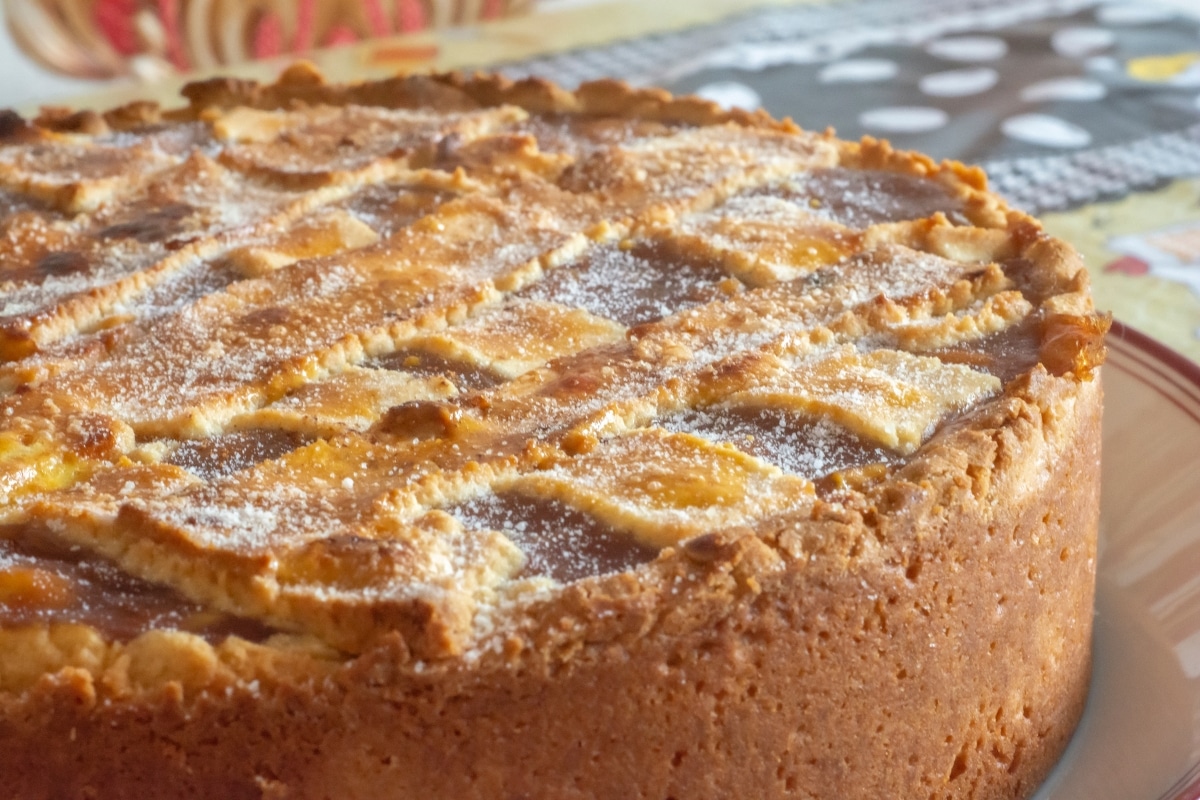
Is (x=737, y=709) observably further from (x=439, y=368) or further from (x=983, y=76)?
(x=983, y=76)

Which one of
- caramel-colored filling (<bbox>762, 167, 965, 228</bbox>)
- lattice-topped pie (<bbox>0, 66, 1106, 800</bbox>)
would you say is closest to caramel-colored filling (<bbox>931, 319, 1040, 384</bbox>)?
lattice-topped pie (<bbox>0, 66, 1106, 800</bbox>)

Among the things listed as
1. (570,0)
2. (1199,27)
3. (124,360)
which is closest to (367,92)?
(124,360)

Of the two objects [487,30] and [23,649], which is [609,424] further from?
[487,30]

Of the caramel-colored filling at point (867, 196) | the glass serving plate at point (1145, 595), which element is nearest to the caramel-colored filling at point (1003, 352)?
the caramel-colored filling at point (867, 196)

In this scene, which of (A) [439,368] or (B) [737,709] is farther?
(A) [439,368]

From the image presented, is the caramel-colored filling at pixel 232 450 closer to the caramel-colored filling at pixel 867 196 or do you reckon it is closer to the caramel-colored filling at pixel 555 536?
the caramel-colored filling at pixel 555 536

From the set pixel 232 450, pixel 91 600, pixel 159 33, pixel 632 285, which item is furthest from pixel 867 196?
pixel 159 33

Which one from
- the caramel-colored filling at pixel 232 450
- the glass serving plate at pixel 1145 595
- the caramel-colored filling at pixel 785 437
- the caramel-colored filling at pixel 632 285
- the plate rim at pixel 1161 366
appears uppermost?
the caramel-colored filling at pixel 632 285
